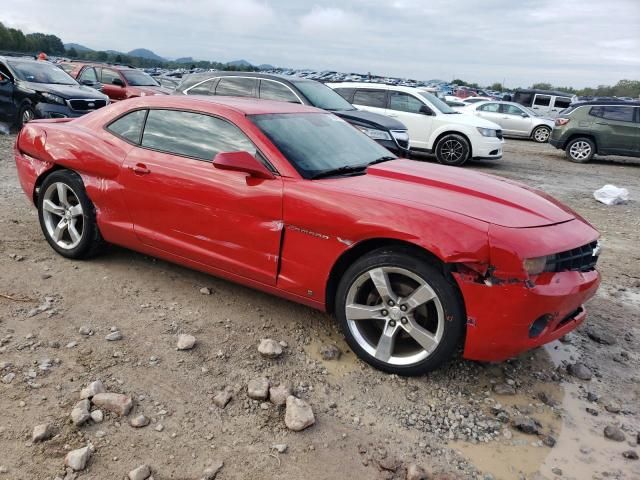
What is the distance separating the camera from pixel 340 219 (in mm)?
3029

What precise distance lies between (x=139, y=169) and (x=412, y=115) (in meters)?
8.73

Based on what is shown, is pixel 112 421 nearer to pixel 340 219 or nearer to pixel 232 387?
pixel 232 387

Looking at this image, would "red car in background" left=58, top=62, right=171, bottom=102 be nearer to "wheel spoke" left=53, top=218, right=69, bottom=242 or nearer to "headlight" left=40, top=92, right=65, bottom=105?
"headlight" left=40, top=92, right=65, bottom=105

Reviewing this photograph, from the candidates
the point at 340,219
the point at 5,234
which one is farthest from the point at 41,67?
the point at 340,219

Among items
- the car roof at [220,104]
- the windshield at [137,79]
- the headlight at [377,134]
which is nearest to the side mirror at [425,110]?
the headlight at [377,134]

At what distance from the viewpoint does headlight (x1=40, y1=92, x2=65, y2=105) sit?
1051 centimetres

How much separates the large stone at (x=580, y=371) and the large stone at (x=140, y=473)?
2.60m

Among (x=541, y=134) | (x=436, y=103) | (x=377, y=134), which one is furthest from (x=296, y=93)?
(x=541, y=134)

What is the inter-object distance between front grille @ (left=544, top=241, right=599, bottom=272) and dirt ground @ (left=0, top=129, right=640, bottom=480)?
2.47 ft

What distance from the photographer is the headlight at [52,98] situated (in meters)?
10.5

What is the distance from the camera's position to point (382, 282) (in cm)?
297

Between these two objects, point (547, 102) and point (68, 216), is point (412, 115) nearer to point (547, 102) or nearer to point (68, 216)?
point (68, 216)

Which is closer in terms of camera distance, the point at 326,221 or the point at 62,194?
the point at 326,221

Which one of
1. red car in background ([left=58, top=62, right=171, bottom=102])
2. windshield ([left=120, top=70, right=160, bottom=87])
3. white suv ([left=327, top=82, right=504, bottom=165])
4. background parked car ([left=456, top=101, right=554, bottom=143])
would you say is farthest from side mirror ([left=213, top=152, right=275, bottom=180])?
background parked car ([left=456, top=101, right=554, bottom=143])
